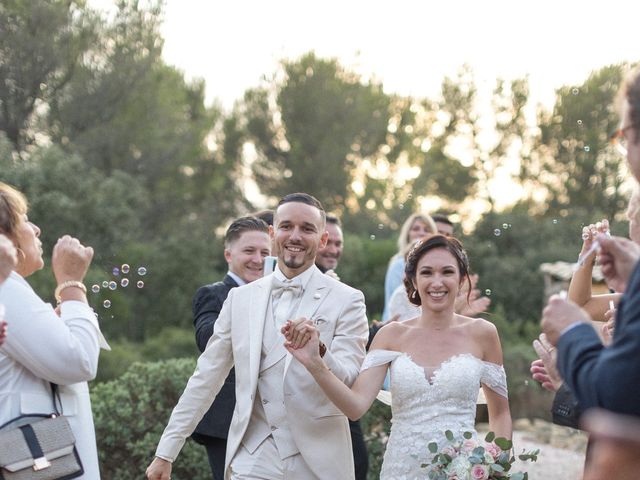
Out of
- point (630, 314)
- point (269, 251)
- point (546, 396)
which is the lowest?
point (630, 314)

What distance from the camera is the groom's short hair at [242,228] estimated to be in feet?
21.1

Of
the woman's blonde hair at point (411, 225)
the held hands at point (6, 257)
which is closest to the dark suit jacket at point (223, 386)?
the held hands at point (6, 257)

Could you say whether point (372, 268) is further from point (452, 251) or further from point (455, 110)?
point (452, 251)

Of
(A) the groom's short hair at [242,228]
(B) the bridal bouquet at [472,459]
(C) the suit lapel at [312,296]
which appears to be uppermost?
(A) the groom's short hair at [242,228]

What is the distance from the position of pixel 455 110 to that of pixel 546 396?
22167 millimetres

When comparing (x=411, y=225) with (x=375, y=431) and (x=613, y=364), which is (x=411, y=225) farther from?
(x=613, y=364)

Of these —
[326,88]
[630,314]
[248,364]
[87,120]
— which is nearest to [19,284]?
[248,364]

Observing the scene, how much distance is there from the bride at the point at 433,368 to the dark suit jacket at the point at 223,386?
113 centimetres

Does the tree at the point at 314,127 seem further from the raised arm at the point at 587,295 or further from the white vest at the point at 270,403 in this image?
the white vest at the point at 270,403

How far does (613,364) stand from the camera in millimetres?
2631

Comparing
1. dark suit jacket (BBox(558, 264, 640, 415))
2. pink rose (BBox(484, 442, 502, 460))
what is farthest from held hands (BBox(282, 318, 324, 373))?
dark suit jacket (BBox(558, 264, 640, 415))

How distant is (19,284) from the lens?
3893 millimetres

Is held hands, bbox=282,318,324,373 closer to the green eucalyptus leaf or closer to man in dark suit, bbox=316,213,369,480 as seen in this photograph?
the green eucalyptus leaf

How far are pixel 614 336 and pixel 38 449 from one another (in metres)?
2.19
